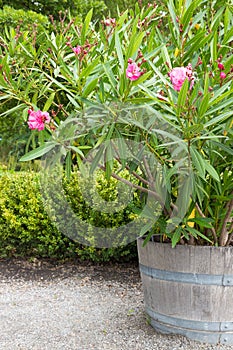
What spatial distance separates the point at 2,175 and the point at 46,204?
2.02 feet

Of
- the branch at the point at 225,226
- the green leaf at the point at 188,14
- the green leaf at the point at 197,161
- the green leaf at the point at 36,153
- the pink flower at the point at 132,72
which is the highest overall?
the green leaf at the point at 188,14

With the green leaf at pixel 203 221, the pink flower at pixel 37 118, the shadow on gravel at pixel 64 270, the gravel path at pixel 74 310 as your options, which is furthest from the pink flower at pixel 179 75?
the shadow on gravel at pixel 64 270

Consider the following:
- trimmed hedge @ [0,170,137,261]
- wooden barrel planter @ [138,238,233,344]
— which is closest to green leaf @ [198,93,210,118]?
wooden barrel planter @ [138,238,233,344]

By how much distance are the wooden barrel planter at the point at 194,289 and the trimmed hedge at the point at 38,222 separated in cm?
144

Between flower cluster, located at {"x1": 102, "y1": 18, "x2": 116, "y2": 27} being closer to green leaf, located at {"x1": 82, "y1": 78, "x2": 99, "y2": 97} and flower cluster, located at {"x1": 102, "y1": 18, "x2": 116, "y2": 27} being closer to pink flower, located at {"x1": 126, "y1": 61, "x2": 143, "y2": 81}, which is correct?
green leaf, located at {"x1": 82, "y1": 78, "x2": 99, "y2": 97}

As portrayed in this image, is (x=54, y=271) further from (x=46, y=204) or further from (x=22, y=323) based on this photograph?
(x=22, y=323)

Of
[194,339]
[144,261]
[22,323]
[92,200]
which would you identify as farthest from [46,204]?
[194,339]

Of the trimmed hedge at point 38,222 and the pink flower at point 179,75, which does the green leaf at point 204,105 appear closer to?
the pink flower at point 179,75

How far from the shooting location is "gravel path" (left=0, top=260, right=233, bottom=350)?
93.6 inches

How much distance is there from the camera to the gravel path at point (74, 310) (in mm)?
2378

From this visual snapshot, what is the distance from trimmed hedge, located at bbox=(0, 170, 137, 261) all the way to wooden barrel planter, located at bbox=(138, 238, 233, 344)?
1.44 m

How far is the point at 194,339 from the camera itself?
2.21 meters

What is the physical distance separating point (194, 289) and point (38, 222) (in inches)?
79.8

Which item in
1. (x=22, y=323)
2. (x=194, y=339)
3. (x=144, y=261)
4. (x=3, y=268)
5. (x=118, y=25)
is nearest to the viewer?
(x=118, y=25)
